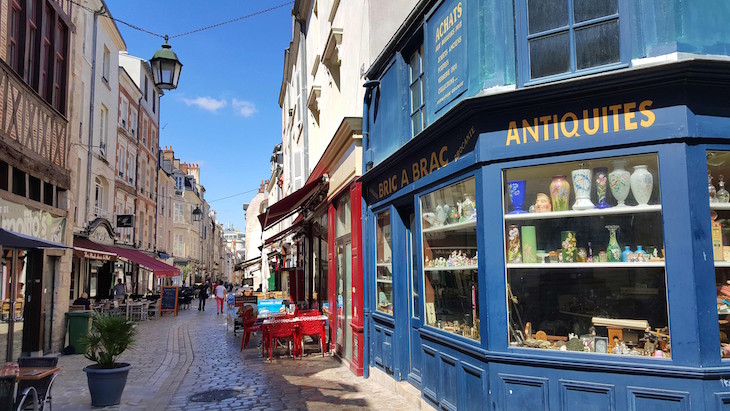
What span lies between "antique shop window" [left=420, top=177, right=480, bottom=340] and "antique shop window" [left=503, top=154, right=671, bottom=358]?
0.62 meters

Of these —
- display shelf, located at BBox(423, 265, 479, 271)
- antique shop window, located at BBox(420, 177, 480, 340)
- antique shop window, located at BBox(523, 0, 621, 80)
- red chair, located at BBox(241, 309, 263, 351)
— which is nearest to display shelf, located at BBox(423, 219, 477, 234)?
antique shop window, located at BBox(420, 177, 480, 340)

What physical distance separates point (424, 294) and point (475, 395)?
1.92m

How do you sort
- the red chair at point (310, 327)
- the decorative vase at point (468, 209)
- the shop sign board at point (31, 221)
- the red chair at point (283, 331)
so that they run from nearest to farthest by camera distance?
the decorative vase at point (468, 209) → the shop sign board at point (31, 221) → the red chair at point (283, 331) → the red chair at point (310, 327)

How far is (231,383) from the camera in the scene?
8.64 metres

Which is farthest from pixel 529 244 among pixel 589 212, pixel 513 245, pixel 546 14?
pixel 546 14

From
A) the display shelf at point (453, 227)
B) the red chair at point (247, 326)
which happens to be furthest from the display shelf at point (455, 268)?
the red chair at point (247, 326)

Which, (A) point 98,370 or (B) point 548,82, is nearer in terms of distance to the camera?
(B) point 548,82

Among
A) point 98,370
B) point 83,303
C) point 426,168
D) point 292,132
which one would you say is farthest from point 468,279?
point 292,132

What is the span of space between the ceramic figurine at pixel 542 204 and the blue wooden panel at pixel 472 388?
1.59 m

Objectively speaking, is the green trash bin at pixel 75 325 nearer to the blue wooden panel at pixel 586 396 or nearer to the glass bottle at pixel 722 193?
the blue wooden panel at pixel 586 396

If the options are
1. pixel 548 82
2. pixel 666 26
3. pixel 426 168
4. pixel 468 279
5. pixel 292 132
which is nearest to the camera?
pixel 666 26

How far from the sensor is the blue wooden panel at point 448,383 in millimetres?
5590

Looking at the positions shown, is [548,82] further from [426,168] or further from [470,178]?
[426,168]

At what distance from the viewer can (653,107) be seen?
427 centimetres
